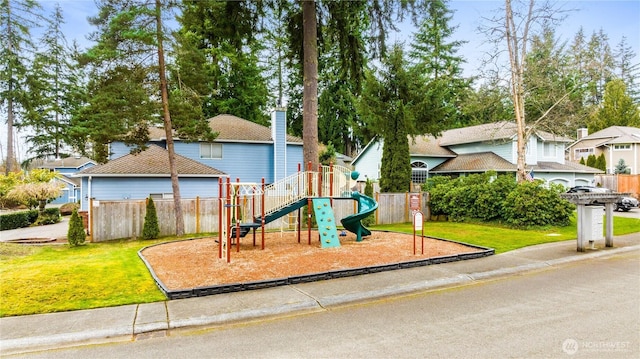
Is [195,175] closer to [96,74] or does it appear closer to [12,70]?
[96,74]

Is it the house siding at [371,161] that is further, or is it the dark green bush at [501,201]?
the house siding at [371,161]

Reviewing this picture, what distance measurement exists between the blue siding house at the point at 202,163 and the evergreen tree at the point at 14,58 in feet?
60.5

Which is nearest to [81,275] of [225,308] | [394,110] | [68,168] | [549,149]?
[225,308]

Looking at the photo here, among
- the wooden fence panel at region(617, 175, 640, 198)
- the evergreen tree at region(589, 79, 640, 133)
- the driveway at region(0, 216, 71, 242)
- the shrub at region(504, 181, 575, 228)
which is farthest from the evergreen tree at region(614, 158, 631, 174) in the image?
the driveway at region(0, 216, 71, 242)

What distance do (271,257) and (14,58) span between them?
38002 millimetres

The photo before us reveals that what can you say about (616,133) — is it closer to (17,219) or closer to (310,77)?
(310,77)

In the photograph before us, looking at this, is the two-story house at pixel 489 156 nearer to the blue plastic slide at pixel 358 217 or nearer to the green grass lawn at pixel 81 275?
the green grass lawn at pixel 81 275

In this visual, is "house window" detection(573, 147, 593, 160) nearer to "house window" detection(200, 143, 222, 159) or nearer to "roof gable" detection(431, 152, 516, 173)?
"roof gable" detection(431, 152, 516, 173)

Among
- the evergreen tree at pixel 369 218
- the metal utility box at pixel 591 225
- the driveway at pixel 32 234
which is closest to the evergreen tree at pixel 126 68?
the driveway at pixel 32 234

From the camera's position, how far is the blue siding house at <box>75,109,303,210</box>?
59.0 feet

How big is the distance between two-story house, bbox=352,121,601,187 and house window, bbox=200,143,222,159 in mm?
12379

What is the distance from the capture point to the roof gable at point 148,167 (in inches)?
700

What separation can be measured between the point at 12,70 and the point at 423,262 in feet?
135

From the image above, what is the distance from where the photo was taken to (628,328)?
499 cm
